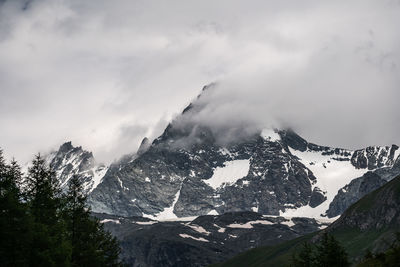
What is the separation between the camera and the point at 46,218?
186ft

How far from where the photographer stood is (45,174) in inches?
2298

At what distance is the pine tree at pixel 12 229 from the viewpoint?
4947 centimetres

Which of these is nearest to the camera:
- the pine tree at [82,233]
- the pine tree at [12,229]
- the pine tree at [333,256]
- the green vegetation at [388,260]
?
the pine tree at [12,229]

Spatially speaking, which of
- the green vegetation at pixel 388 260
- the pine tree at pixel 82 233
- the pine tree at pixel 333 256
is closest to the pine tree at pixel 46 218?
the pine tree at pixel 82 233

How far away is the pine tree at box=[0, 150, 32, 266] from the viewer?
49.5 m

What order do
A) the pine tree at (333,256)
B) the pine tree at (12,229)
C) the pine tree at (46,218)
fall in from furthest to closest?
the pine tree at (333,256) → the pine tree at (46,218) → the pine tree at (12,229)

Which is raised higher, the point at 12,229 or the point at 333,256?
the point at 12,229

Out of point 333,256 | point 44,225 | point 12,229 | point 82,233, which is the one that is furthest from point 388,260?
point 12,229

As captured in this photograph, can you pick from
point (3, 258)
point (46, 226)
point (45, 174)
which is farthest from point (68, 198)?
point (3, 258)

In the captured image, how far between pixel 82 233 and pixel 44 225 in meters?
10.7

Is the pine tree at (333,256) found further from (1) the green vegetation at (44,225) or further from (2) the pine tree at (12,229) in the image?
(2) the pine tree at (12,229)

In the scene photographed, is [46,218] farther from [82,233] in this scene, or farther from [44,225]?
[82,233]

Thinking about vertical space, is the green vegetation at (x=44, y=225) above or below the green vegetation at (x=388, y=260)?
above

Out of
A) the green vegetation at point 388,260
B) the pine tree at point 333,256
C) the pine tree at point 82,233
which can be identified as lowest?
the green vegetation at point 388,260
